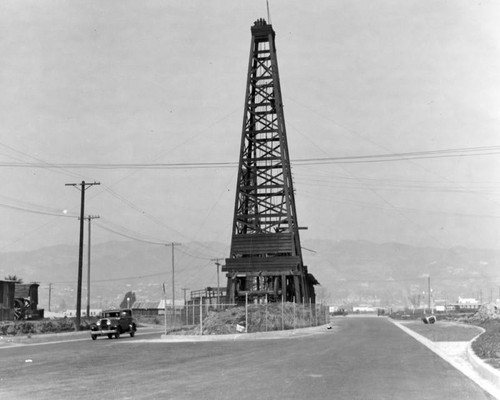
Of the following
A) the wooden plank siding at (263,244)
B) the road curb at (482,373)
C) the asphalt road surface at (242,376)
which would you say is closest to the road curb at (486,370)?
the road curb at (482,373)

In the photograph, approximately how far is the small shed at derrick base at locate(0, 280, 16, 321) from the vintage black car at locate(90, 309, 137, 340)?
32.2 metres

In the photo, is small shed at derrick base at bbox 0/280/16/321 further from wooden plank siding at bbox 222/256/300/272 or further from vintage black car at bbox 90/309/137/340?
wooden plank siding at bbox 222/256/300/272

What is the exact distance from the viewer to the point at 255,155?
185ft

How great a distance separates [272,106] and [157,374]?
134ft

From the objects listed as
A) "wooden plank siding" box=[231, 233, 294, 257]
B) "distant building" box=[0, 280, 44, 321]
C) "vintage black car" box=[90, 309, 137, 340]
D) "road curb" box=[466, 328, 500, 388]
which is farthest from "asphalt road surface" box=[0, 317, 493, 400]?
"distant building" box=[0, 280, 44, 321]

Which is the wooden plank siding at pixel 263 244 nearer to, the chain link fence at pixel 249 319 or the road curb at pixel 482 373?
the chain link fence at pixel 249 319

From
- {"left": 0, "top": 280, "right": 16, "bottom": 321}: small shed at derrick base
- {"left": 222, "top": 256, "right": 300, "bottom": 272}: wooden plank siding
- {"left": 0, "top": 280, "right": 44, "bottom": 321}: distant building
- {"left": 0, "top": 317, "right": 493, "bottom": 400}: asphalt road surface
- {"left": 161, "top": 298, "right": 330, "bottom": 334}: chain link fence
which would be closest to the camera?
{"left": 0, "top": 317, "right": 493, "bottom": 400}: asphalt road surface

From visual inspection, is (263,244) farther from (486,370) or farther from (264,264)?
(486,370)

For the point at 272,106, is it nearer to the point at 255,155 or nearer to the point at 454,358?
the point at 255,155

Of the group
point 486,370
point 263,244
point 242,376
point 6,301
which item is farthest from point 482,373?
point 6,301

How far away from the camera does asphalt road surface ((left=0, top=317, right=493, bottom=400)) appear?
45.0ft

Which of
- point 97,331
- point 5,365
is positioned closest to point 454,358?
point 5,365

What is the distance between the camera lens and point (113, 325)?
43.7m

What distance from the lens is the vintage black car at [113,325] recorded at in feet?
140
